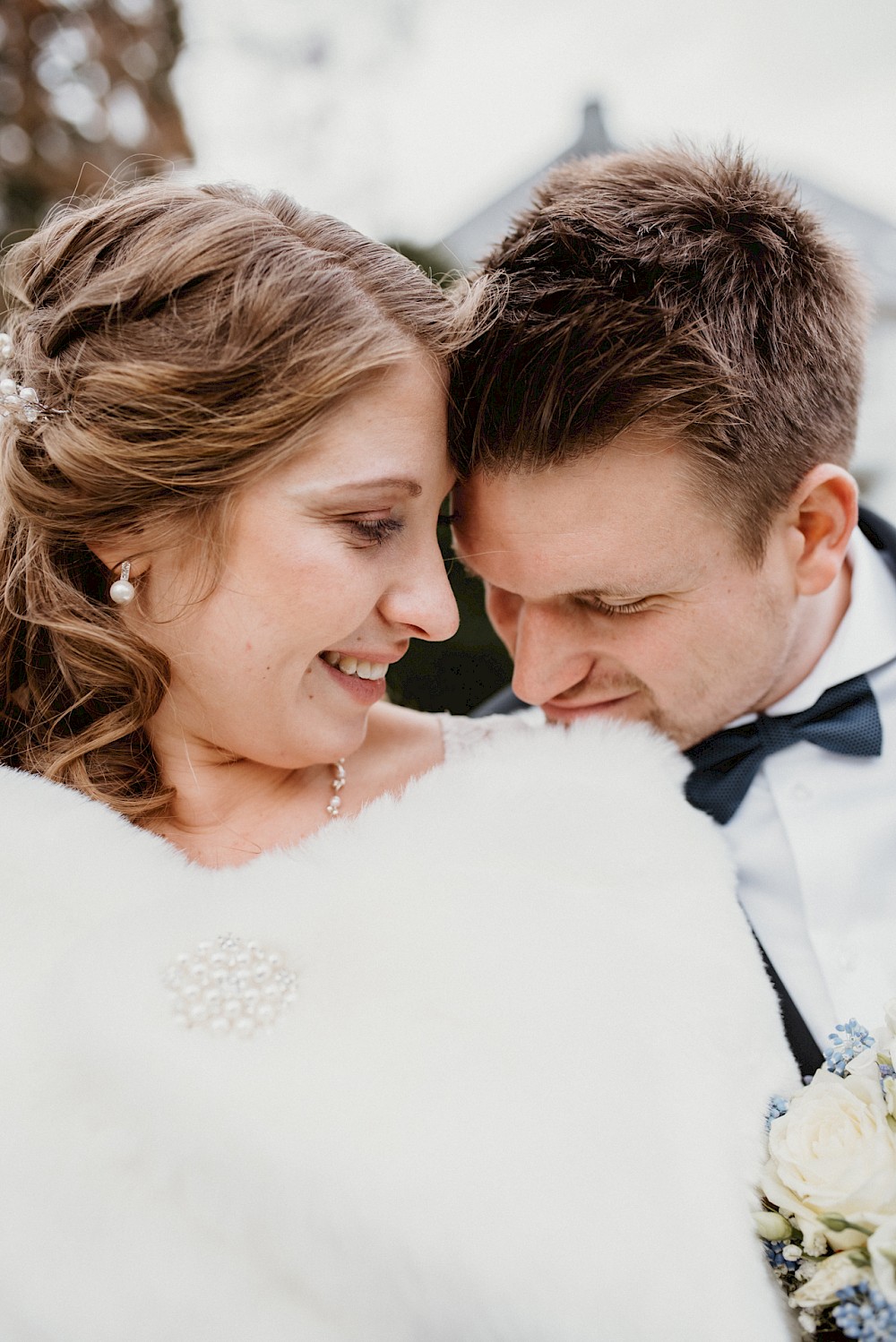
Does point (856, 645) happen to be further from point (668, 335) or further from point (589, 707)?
point (668, 335)

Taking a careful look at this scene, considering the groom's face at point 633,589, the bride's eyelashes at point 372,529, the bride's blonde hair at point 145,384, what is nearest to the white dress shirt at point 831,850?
the groom's face at point 633,589

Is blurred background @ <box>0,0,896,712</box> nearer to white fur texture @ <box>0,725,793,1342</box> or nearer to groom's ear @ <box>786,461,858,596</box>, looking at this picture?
groom's ear @ <box>786,461,858,596</box>

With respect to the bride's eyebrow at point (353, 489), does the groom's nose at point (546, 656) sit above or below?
below

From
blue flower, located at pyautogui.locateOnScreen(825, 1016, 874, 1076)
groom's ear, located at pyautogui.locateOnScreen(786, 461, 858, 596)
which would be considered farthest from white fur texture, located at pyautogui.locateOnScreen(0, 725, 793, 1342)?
groom's ear, located at pyautogui.locateOnScreen(786, 461, 858, 596)

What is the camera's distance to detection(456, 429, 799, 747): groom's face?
1989 mm

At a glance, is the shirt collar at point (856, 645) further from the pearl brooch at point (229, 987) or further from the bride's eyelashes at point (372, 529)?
the pearl brooch at point (229, 987)

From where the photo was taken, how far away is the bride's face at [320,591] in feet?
5.49

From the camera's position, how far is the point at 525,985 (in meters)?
1.50

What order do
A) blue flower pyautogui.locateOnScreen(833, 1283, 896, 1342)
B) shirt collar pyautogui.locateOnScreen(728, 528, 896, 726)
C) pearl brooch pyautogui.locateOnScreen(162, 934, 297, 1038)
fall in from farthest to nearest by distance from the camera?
shirt collar pyautogui.locateOnScreen(728, 528, 896, 726) → pearl brooch pyautogui.locateOnScreen(162, 934, 297, 1038) → blue flower pyautogui.locateOnScreen(833, 1283, 896, 1342)

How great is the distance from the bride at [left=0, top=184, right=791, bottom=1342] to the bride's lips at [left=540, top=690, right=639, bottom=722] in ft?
0.50

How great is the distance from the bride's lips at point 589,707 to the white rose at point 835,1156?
2.99 feet

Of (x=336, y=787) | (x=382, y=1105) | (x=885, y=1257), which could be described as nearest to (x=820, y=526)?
(x=336, y=787)

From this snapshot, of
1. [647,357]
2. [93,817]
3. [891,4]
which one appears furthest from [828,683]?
[891,4]

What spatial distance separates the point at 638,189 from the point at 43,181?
465cm
